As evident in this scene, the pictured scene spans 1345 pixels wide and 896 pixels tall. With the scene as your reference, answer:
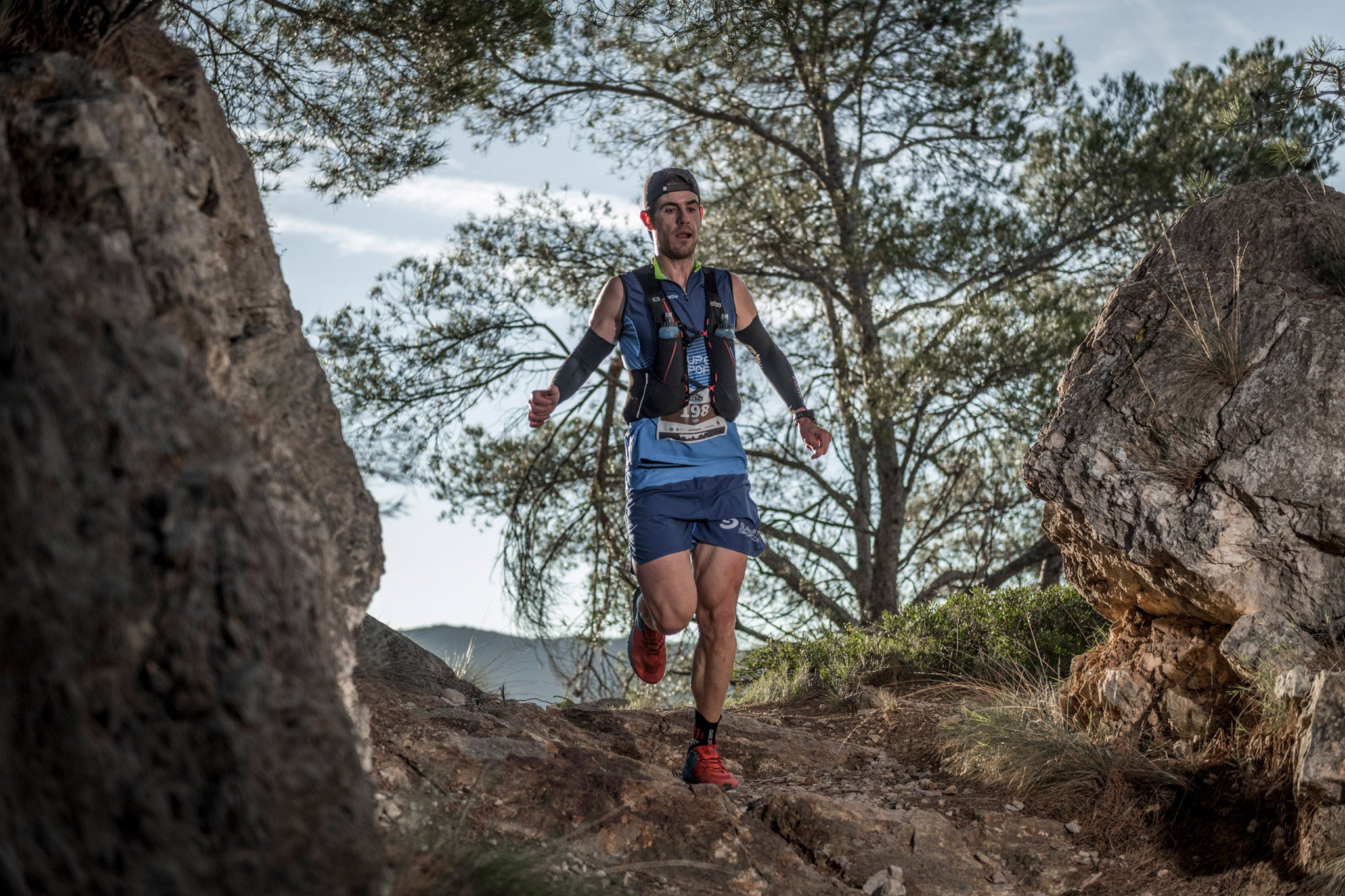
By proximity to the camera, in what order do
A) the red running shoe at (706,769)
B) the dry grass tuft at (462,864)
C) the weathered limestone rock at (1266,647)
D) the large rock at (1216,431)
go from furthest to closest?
1. the red running shoe at (706,769)
2. the large rock at (1216,431)
3. the weathered limestone rock at (1266,647)
4. the dry grass tuft at (462,864)

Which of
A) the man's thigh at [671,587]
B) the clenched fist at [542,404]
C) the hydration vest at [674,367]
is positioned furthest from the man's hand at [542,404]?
the man's thigh at [671,587]

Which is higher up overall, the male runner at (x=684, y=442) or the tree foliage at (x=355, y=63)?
the tree foliage at (x=355, y=63)

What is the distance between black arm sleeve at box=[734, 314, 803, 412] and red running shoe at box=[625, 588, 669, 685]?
1.11 m

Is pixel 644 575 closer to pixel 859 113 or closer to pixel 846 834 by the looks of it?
pixel 846 834

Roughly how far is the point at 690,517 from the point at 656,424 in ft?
1.35

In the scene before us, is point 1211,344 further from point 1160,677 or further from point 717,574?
point 717,574

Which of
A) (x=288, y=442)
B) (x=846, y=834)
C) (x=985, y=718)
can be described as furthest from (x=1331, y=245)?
(x=288, y=442)

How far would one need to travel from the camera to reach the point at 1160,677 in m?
4.36

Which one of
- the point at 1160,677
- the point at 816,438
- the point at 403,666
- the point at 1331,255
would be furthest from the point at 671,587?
the point at 1331,255

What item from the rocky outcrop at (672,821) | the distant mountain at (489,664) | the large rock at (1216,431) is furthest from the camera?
the distant mountain at (489,664)

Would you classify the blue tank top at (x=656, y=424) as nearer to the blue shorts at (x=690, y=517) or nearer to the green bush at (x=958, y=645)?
the blue shorts at (x=690, y=517)

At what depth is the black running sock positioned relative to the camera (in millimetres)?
4223

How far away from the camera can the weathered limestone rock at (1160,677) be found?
418cm

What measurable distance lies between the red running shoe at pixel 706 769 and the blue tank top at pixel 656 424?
109cm
